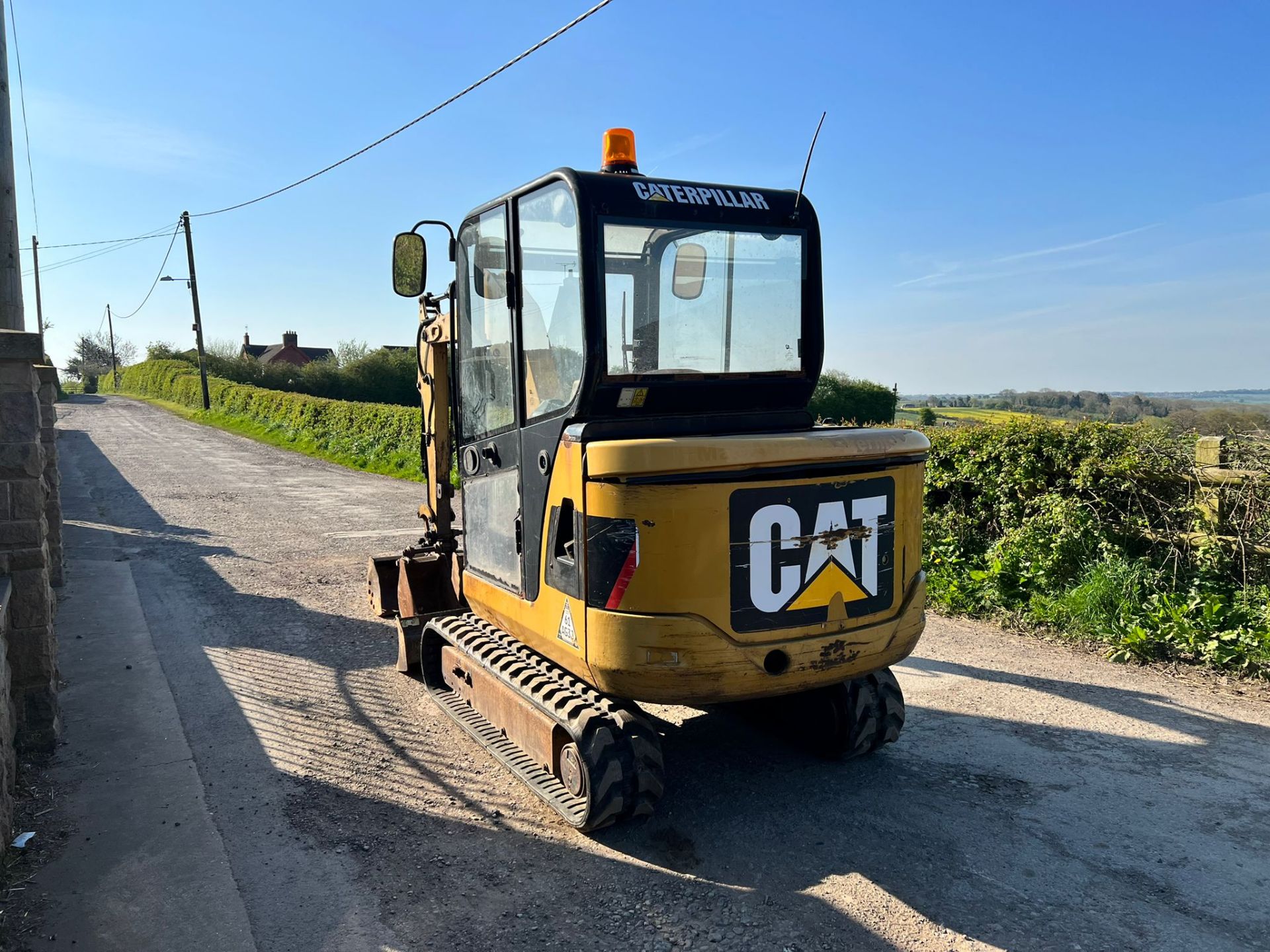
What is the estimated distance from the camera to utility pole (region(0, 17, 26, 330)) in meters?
7.11

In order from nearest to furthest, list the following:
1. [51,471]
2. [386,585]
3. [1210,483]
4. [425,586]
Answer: [425,586] → [1210,483] → [386,585] → [51,471]

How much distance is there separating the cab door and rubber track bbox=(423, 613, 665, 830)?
1.39 ft

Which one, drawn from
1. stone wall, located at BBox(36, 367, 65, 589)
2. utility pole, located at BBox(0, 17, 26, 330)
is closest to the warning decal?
stone wall, located at BBox(36, 367, 65, 589)

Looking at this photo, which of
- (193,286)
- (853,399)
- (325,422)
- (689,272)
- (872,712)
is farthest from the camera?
(193,286)

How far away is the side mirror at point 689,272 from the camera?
14.3 ft

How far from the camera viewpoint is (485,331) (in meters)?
4.83

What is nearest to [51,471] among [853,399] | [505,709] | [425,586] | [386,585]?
[386,585]

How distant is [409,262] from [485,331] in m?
0.76

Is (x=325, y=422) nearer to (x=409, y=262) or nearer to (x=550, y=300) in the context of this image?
(x=409, y=262)

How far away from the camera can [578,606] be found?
3965 mm

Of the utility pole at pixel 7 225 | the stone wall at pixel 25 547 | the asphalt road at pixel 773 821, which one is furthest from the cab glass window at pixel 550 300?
the utility pole at pixel 7 225

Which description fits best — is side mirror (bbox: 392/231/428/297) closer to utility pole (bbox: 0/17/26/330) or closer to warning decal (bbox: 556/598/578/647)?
warning decal (bbox: 556/598/578/647)

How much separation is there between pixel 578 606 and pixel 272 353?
68562 millimetres

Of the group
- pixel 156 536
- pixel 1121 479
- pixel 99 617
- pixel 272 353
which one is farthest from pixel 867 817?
pixel 272 353
